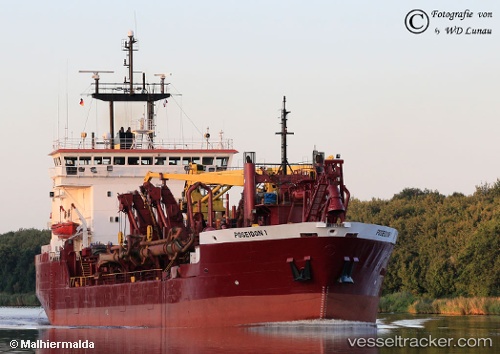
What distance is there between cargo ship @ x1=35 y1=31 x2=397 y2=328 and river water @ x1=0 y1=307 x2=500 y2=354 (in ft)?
2.35

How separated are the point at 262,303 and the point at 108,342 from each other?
5513 millimetres

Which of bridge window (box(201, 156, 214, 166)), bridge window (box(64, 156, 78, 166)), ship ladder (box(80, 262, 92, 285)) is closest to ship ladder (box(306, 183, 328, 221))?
ship ladder (box(80, 262, 92, 285))

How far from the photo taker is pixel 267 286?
144 ft

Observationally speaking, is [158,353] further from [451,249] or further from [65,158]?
[451,249]

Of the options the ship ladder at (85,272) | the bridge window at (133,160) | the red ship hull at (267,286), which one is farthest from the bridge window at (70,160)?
the red ship hull at (267,286)

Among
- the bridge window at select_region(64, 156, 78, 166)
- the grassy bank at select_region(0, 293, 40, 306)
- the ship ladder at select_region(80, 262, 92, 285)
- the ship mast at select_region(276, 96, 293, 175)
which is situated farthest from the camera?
the grassy bank at select_region(0, 293, 40, 306)

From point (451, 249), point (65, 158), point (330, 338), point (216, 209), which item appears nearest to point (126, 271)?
point (216, 209)

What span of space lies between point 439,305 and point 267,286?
23171mm

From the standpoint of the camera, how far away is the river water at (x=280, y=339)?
36875mm

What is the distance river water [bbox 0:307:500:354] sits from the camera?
3688 centimetres

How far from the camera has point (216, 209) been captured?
181 ft

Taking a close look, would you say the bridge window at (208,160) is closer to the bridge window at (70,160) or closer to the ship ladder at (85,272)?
the bridge window at (70,160)

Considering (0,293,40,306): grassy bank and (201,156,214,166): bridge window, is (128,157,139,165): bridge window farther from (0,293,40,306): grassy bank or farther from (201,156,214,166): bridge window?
(0,293,40,306): grassy bank

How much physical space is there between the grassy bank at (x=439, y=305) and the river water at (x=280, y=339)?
11055 mm
